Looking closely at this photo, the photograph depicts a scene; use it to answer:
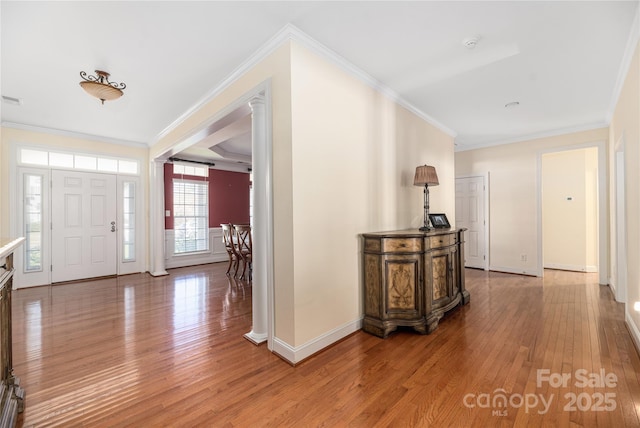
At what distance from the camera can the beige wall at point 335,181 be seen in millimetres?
2260

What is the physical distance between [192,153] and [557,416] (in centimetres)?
700

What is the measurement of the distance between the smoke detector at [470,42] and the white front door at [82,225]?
604cm

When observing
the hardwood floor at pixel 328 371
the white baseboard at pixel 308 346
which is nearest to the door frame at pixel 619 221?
the hardwood floor at pixel 328 371

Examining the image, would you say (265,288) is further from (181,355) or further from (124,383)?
(124,383)

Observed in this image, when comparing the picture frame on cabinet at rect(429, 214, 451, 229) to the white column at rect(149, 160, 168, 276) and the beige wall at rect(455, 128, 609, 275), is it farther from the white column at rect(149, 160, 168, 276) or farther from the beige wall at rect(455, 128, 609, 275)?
the white column at rect(149, 160, 168, 276)

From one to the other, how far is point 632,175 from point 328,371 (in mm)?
3206

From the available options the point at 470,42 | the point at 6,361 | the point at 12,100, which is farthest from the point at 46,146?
the point at 470,42

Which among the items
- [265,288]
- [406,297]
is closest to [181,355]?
[265,288]

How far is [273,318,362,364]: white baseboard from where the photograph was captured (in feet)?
7.11

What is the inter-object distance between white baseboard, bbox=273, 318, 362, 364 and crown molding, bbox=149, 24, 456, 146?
2441 millimetres

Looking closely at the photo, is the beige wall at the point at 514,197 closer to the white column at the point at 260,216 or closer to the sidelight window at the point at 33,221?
the white column at the point at 260,216

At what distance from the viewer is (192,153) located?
21.2 feet

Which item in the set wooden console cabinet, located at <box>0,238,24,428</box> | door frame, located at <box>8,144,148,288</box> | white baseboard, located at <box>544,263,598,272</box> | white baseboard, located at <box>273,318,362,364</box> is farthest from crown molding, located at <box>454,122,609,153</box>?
door frame, located at <box>8,144,148,288</box>

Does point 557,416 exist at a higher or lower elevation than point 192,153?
lower
